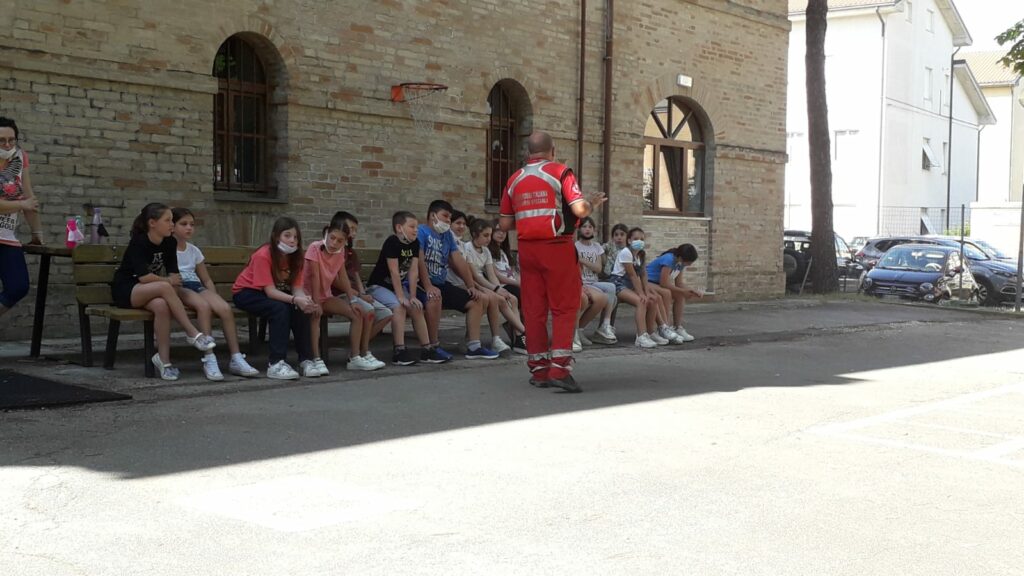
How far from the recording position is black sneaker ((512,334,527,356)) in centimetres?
1133

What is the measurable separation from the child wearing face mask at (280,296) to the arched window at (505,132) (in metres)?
7.37

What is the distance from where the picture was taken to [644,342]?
481 inches

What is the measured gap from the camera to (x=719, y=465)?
249 inches

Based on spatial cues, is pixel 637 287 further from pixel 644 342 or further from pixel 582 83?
pixel 582 83

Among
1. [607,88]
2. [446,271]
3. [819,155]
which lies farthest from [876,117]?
[446,271]

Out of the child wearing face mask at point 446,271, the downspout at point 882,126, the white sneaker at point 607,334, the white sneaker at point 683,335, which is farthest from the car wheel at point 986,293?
the downspout at point 882,126

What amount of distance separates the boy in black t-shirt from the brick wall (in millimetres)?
3220

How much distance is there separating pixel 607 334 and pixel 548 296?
3252mm

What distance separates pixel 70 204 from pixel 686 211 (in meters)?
11.6

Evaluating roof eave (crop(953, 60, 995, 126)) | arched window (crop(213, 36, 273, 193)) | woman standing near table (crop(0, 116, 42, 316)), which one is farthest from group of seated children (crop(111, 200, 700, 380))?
roof eave (crop(953, 60, 995, 126))

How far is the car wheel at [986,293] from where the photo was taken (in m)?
23.7

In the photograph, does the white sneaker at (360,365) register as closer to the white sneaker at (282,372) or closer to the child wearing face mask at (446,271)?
the white sneaker at (282,372)

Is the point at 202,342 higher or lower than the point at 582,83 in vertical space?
lower

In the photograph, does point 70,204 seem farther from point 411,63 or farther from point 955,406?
point 955,406
